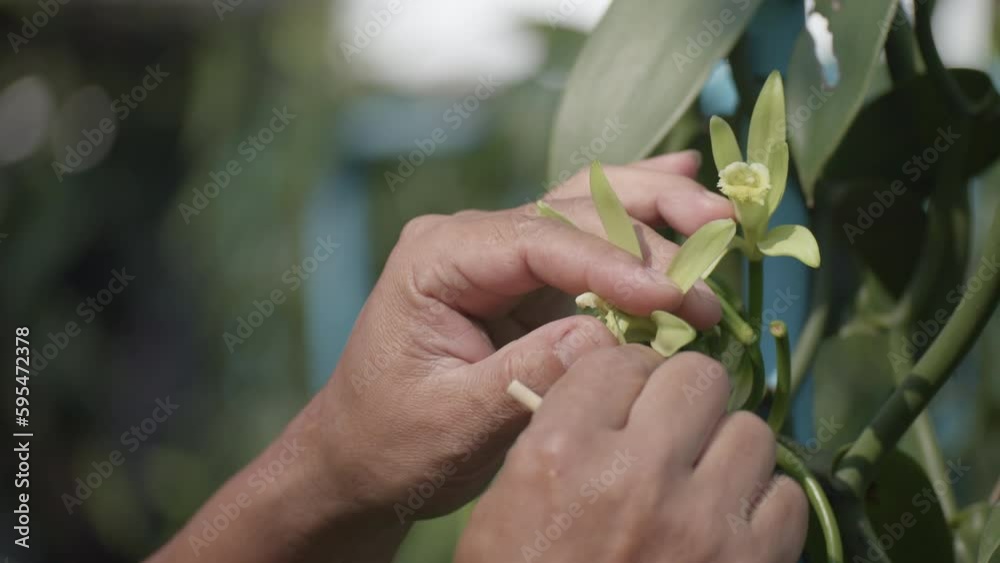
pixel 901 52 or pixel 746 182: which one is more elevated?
pixel 901 52

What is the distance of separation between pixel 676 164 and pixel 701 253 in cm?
19

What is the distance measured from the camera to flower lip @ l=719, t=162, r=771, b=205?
19.0 inches

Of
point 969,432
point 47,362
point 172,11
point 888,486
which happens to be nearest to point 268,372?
point 47,362

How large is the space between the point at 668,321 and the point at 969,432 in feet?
2.34

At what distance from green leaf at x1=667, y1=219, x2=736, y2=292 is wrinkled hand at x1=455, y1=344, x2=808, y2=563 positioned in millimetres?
42

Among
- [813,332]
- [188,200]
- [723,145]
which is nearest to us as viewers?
[723,145]

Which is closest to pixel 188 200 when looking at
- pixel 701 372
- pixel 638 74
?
pixel 638 74

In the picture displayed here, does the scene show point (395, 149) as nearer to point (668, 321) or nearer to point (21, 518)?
point (21, 518)

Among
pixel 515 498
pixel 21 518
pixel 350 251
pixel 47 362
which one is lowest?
pixel 21 518

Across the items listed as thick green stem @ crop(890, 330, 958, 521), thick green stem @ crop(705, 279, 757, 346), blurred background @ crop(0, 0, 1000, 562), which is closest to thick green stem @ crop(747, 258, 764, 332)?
thick green stem @ crop(705, 279, 757, 346)

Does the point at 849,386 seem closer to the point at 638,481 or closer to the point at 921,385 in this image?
the point at 921,385

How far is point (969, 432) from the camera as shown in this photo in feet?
3.38

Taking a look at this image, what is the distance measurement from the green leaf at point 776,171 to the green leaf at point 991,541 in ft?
0.71

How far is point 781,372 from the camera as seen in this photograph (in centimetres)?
49
